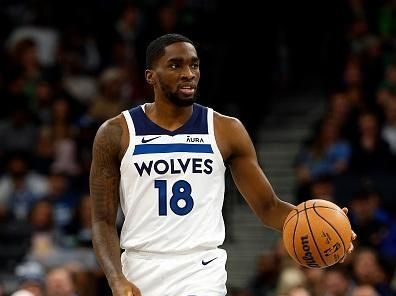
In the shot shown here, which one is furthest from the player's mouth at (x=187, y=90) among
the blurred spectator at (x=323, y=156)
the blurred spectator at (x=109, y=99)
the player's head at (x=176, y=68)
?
the blurred spectator at (x=109, y=99)

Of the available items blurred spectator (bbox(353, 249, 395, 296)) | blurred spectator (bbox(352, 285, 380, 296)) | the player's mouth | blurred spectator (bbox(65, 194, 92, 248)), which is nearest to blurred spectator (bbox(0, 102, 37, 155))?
blurred spectator (bbox(65, 194, 92, 248))

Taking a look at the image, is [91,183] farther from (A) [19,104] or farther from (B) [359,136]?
(A) [19,104]

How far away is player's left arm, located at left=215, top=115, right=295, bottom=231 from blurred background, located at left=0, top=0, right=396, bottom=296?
11.9ft

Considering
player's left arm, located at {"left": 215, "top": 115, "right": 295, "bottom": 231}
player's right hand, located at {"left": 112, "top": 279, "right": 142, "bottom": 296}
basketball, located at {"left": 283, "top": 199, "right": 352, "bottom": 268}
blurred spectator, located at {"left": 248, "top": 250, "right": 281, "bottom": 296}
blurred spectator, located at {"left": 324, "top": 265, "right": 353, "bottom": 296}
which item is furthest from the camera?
blurred spectator, located at {"left": 248, "top": 250, "right": 281, "bottom": 296}

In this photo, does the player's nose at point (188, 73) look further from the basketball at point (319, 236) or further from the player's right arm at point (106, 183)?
the basketball at point (319, 236)

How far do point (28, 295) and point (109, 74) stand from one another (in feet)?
18.6

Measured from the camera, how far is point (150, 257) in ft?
21.2

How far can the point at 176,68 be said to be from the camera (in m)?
6.45

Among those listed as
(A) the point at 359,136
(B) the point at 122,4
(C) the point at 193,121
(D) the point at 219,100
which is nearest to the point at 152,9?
(B) the point at 122,4

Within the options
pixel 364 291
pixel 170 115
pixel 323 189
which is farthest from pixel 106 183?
pixel 323 189

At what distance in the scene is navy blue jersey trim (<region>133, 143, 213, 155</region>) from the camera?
648cm

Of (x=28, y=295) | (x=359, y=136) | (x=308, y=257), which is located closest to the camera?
(x=308, y=257)

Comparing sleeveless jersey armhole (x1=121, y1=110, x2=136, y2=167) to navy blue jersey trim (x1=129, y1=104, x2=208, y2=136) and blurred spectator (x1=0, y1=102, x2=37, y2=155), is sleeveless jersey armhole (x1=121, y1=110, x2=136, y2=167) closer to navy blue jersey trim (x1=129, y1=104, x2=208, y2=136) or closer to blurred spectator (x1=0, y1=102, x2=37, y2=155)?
navy blue jersey trim (x1=129, y1=104, x2=208, y2=136)

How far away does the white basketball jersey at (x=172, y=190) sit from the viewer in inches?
252
